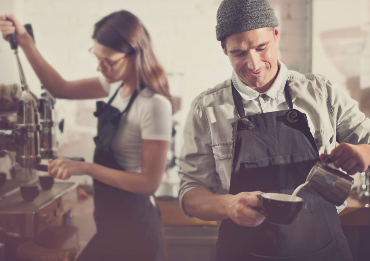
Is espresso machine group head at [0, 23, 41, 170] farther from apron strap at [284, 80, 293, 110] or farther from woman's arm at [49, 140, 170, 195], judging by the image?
apron strap at [284, 80, 293, 110]

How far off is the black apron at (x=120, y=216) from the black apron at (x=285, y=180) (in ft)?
1.85

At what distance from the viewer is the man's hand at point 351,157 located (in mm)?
940

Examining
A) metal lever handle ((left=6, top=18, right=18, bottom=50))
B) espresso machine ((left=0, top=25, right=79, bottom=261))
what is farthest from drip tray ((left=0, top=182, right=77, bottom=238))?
metal lever handle ((left=6, top=18, right=18, bottom=50))

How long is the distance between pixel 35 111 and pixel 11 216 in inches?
17.8

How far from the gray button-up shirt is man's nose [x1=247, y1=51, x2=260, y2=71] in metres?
0.12

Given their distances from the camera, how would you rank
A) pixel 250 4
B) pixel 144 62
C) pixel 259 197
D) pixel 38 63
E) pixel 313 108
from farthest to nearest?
pixel 38 63
pixel 144 62
pixel 313 108
pixel 250 4
pixel 259 197

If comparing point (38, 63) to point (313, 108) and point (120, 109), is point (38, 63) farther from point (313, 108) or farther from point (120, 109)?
point (313, 108)

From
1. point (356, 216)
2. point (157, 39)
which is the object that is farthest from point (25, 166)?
point (356, 216)

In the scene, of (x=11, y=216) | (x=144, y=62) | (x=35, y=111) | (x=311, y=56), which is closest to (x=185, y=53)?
(x=144, y=62)

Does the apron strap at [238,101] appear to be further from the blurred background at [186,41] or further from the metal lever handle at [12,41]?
the metal lever handle at [12,41]

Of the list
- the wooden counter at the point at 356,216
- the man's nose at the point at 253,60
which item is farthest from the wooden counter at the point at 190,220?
the man's nose at the point at 253,60

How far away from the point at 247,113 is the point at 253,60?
0.21 metres

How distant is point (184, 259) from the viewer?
1.95 metres

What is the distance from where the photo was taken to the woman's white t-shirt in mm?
1450
